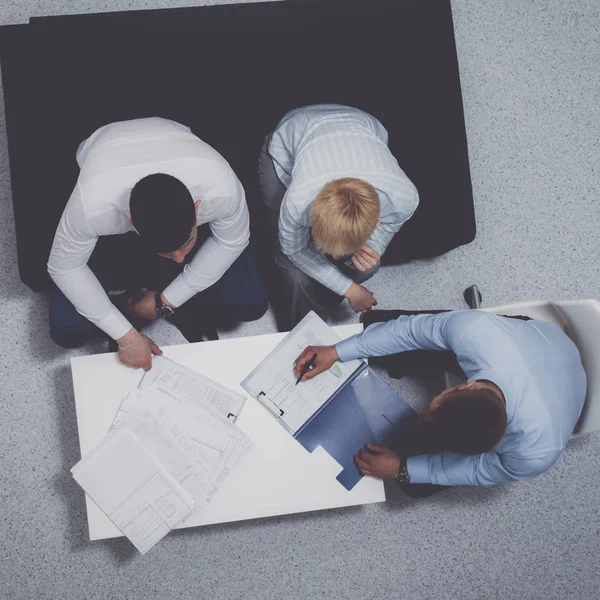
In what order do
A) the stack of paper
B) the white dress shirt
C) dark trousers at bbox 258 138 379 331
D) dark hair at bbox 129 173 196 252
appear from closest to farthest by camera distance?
1. dark hair at bbox 129 173 196 252
2. the white dress shirt
3. the stack of paper
4. dark trousers at bbox 258 138 379 331

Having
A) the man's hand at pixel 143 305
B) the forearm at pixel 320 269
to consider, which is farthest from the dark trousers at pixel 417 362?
the man's hand at pixel 143 305

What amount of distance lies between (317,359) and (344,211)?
0.44 m

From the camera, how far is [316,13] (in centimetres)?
173

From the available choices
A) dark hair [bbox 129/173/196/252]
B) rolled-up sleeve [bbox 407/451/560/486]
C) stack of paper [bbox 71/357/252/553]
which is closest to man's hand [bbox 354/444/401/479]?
rolled-up sleeve [bbox 407/451/560/486]

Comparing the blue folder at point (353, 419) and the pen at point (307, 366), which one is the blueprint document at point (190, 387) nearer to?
the blue folder at point (353, 419)

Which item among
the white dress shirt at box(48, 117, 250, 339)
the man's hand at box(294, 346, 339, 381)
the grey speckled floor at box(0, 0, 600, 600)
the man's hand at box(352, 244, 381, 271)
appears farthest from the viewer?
the grey speckled floor at box(0, 0, 600, 600)

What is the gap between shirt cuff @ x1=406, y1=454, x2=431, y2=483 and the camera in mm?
1661

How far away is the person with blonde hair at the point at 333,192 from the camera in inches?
56.2

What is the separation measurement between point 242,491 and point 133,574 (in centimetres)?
86

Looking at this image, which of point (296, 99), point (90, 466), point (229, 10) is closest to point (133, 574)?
point (90, 466)

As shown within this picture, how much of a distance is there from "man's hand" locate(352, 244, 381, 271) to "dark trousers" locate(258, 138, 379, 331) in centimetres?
6

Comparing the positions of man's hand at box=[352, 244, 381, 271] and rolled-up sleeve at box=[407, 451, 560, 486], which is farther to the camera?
man's hand at box=[352, 244, 381, 271]

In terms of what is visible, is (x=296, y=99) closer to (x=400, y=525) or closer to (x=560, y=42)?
(x=560, y=42)

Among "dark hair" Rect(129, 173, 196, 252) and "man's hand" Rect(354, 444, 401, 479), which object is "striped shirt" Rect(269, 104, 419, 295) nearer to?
"dark hair" Rect(129, 173, 196, 252)
